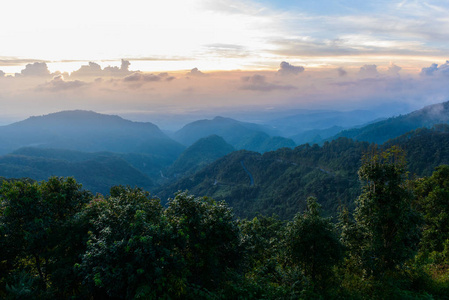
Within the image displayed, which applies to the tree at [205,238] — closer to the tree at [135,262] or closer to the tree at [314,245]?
the tree at [135,262]

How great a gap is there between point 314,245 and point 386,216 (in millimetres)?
5679

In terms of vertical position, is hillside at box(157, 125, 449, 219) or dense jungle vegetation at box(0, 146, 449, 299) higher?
dense jungle vegetation at box(0, 146, 449, 299)

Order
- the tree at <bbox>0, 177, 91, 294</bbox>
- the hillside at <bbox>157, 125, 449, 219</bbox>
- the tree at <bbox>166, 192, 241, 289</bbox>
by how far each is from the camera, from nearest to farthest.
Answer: the tree at <bbox>166, 192, 241, 289</bbox>, the tree at <bbox>0, 177, 91, 294</bbox>, the hillside at <bbox>157, 125, 449, 219</bbox>

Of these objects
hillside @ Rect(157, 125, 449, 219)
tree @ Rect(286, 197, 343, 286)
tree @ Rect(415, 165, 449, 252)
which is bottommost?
hillside @ Rect(157, 125, 449, 219)

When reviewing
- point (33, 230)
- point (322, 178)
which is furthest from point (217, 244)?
point (322, 178)

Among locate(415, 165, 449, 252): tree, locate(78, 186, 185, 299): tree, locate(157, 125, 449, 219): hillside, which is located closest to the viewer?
locate(78, 186, 185, 299): tree

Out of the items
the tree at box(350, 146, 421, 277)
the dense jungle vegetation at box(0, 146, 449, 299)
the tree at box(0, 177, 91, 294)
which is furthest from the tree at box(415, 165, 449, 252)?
the tree at box(0, 177, 91, 294)

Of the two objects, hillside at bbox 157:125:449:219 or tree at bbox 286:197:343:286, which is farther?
hillside at bbox 157:125:449:219

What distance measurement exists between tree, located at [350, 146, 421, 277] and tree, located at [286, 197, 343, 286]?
9.86 ft

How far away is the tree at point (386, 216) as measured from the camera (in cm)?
1794

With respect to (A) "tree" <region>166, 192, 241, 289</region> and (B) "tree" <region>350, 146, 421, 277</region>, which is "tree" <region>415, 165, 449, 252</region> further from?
(A) "tree" <region>166, 192, 241, 289</region>

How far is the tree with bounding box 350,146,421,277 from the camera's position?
1794 cm

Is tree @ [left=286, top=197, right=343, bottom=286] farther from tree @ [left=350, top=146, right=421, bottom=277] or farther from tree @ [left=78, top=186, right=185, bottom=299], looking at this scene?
tree @ [left=78, top=186, right=185, bottom=299]

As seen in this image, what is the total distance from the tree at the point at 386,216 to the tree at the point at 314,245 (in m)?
3.01
